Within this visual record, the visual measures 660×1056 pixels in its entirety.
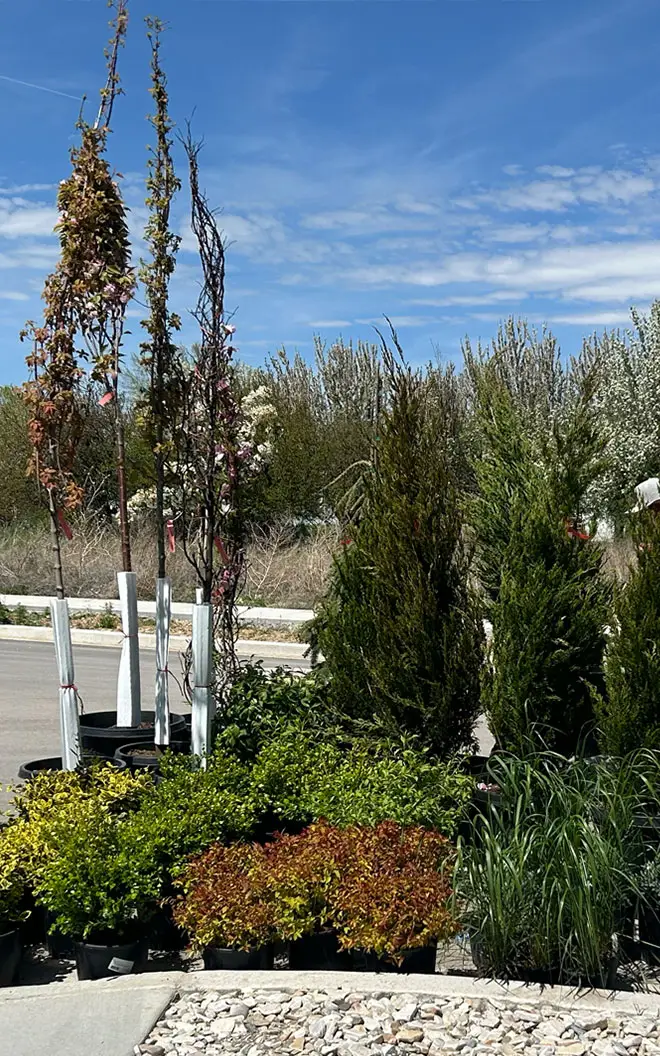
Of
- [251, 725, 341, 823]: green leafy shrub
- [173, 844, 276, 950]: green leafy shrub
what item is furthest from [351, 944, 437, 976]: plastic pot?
[251, 725, 341, 823]: green leafy shrub

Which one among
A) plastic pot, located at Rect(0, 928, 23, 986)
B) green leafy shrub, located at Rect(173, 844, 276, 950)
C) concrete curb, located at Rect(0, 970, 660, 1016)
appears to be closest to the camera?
concrete curb, located at Rect(0, 970, 660, 1016)

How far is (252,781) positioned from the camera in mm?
4523

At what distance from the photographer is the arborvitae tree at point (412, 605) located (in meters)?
5.09

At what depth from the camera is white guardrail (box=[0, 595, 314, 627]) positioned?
599 inches

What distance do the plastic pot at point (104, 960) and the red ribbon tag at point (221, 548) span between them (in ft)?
7.54

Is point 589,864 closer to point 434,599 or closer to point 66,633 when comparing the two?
point 434,599

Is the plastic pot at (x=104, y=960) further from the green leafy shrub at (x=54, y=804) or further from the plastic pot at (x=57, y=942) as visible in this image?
the green leafy shrub at (x=54, y=804)

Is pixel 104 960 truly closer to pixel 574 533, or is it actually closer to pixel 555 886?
pixel 555 886

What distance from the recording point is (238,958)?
11.7 feet

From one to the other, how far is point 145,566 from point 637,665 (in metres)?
14.6

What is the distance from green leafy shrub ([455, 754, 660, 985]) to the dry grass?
1244 cm

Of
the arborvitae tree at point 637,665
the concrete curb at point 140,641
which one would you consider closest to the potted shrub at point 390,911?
the arborvitae tree at point 637,665

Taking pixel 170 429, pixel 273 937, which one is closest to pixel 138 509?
pixel 170 429

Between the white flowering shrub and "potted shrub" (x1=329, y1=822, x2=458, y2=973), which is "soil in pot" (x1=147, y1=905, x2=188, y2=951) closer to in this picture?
"potted shrub" (x1=329, y1=822, x2=458, y2=973)
